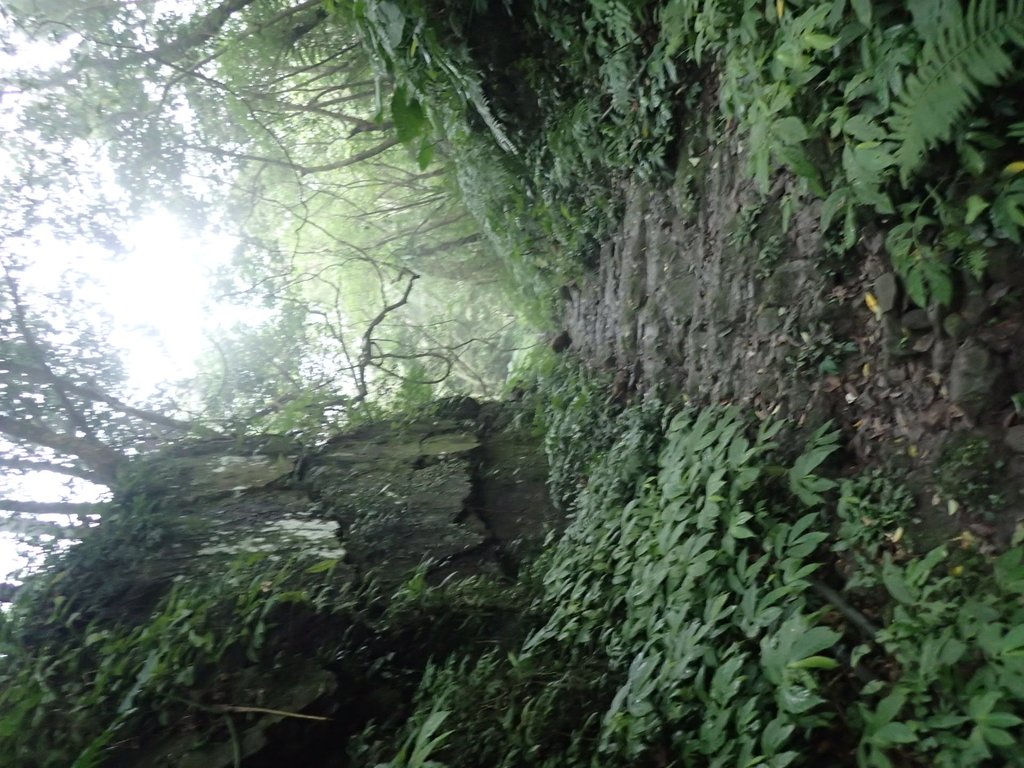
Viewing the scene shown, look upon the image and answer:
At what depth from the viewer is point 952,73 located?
178cm

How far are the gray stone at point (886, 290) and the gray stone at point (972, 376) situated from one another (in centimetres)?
25

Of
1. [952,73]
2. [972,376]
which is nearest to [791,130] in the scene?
[952,73]

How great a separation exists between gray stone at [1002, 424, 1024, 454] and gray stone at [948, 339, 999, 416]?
0.10 m

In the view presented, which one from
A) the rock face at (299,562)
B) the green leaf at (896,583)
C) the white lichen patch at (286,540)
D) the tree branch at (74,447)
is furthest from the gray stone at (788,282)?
the tree branch at (74,447)

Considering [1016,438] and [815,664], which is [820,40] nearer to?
[1016,438]

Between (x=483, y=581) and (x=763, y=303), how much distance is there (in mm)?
→ 2242

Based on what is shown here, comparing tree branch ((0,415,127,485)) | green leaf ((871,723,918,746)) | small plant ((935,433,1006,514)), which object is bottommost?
green leaf ((871,723,918,746))

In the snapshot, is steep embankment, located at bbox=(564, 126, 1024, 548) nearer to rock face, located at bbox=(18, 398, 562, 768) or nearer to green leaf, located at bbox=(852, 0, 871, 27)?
green leaf, located at bbox=(852, 0, 871, 27)

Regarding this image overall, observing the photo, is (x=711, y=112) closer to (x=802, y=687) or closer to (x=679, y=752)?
(x=802, y=687)

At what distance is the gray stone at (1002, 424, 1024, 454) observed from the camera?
199 cm

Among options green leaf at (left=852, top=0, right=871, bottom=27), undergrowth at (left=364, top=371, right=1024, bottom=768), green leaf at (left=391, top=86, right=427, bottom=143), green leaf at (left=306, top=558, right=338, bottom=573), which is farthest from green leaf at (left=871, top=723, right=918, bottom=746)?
green leaf at (left=391, top=86, right=427, bottom=143)

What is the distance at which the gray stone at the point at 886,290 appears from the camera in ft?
7.41

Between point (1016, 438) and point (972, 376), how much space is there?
0.20 m

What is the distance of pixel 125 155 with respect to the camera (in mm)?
7426
